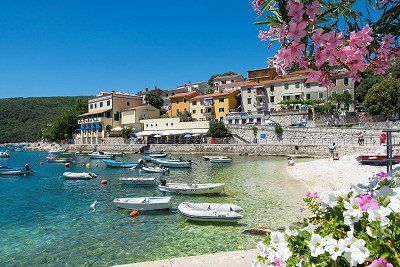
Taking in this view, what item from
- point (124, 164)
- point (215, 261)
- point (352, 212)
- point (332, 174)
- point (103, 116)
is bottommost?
point (332, 174)

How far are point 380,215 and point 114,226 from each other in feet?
49.6

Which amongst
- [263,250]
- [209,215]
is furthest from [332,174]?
[263,250]

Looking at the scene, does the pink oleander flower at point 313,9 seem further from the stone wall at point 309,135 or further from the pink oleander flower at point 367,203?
the stone wall at point 309,135

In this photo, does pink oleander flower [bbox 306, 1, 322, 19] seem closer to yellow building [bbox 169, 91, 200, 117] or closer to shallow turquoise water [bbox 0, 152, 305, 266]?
shallow turquoise water [bbox 0, 152, 305, 266]

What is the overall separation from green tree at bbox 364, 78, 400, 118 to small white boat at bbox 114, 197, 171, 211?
1879 inches

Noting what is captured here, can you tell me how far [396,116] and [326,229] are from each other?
60658 mm

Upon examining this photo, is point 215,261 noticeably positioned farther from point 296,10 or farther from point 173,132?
point 173,132

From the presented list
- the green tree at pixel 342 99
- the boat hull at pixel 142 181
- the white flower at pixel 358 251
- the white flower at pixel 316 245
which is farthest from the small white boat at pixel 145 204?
the green tree at pixel 342 99

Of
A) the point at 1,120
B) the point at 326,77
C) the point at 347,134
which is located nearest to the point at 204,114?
the point at 347,134

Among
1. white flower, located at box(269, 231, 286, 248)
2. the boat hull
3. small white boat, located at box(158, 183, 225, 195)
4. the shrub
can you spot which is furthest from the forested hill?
the shrub

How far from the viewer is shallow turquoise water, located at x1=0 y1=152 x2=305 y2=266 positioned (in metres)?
12.6

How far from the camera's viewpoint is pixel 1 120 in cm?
17238

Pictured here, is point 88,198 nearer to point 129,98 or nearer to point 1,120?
point 129,98

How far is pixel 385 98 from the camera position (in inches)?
2132
